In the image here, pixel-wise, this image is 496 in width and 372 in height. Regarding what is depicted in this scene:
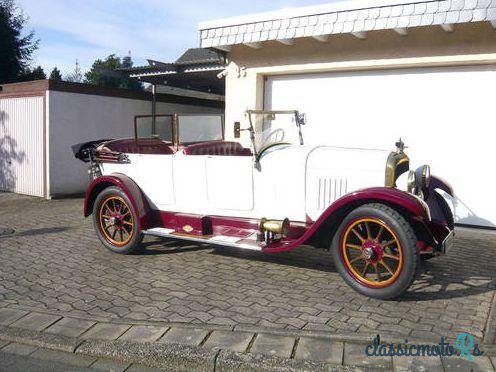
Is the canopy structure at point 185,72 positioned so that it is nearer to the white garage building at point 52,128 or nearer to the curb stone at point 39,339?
the white garage building at point 52,128

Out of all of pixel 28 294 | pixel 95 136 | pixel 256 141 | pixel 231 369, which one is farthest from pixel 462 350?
pixel 95 136

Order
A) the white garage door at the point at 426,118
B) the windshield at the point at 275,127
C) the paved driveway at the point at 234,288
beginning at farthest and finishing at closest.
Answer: the white garage door at the point at 426,118 → the windshield at the point at 275,127 → the paved driveway at the point at 234,288

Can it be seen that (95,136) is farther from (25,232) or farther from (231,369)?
(231,369)

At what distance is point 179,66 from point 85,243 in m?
6.21

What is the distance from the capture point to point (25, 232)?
23.4 ft

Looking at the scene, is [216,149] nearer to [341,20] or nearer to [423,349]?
[341,20]

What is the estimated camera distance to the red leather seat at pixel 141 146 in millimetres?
6168

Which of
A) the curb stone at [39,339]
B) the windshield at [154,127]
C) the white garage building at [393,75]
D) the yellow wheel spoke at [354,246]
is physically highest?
the white garage building at [393,75]

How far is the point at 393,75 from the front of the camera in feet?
25.4

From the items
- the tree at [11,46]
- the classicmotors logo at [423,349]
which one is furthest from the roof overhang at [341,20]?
the tree at [11,46]

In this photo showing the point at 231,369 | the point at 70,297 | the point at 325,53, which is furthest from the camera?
the point at 325,53

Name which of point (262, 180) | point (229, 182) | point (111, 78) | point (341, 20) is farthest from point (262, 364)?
point (111, 78)

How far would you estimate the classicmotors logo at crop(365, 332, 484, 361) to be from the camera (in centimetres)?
332

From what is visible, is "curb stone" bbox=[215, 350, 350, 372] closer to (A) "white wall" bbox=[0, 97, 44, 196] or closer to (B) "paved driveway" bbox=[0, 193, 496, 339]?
(B) "paved driveway" bbox=[0, 193, 496, 339]
